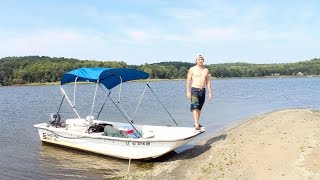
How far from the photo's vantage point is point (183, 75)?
452 ft

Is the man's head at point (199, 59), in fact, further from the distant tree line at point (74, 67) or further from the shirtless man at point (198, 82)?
the distant tree line at point (74, 67)

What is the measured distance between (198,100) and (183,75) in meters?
126

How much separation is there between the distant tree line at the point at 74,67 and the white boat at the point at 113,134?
3475 inches

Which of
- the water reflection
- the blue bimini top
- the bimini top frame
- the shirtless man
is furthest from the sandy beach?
the blue bimini top

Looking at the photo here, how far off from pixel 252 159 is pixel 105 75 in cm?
700

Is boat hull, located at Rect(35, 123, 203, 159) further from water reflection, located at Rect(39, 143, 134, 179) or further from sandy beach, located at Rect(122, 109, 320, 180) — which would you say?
sandy beach, located at Rect(122, 109, 320, 180)

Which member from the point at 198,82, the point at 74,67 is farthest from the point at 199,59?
the point at 74,67

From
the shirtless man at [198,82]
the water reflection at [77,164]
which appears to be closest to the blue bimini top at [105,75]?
the water reflection at [77,164]

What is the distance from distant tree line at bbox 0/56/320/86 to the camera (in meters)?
110

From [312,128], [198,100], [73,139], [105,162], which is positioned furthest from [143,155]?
[312,128]

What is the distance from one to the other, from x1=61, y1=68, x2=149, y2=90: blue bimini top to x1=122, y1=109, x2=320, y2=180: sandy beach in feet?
12.1

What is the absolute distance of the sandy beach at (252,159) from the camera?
368 inches

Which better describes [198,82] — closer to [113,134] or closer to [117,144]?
[117,144]

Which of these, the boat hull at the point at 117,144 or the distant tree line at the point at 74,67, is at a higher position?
the distant tree line at the point at 74,67
